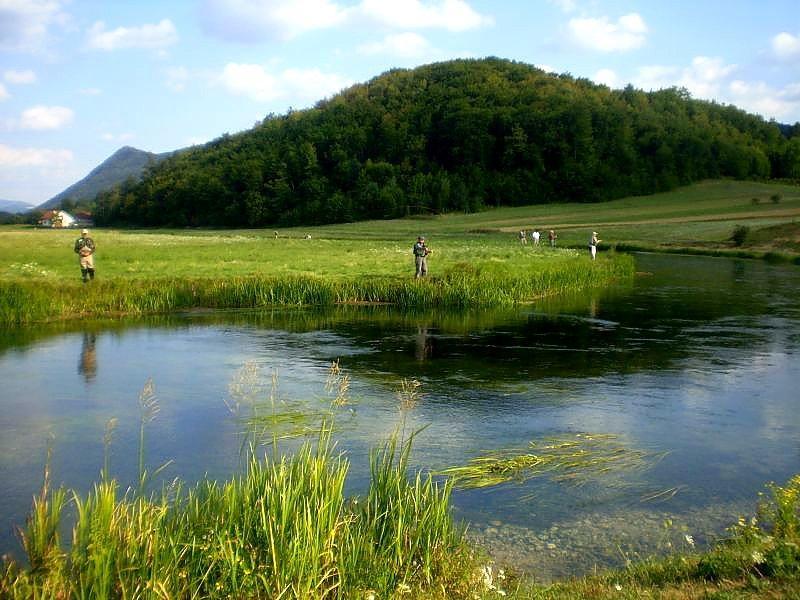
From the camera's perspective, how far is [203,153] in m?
167

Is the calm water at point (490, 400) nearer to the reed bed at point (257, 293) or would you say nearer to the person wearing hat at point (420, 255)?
the reed bed at point (257, 293)

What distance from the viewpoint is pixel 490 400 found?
15.3 metres

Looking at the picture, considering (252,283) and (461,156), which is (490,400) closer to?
(252,283)

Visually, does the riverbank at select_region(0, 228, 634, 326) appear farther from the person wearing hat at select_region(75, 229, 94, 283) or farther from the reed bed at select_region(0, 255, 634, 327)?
the person wearing hat at select_region(75, 229, 94, 283)

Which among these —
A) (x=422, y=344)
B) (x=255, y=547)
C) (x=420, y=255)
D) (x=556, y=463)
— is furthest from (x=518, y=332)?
(x=255, y=547)

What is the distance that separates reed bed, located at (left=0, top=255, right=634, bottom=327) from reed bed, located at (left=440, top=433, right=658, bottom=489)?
17535mm

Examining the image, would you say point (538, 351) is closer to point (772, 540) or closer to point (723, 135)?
point (772, 540)

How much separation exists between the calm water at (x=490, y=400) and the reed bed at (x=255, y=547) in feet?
5.16

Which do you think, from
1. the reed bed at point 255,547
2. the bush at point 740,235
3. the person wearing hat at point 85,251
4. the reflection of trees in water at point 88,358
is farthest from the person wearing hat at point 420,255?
the bush at point 740,235

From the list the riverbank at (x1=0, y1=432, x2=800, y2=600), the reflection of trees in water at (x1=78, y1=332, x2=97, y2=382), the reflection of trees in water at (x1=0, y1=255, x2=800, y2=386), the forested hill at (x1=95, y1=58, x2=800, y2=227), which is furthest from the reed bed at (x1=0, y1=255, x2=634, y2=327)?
the forested hill at (x1=95, y1=58, x2=800, y2=227)

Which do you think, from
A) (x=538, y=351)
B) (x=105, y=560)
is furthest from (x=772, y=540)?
(x=538, y=351)

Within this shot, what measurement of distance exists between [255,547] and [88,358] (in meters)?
14.5

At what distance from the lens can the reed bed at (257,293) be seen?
25438 mm

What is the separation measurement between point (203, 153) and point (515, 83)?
221ft
